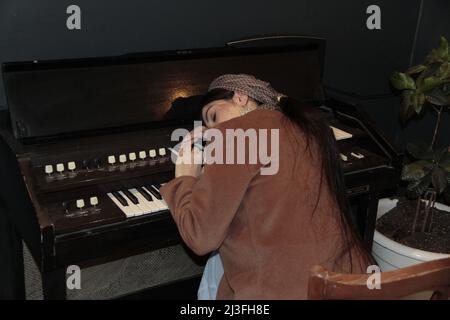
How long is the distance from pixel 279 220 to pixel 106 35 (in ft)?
3.82

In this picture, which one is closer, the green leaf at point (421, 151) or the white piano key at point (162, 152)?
the white piano key at point (162, 152)

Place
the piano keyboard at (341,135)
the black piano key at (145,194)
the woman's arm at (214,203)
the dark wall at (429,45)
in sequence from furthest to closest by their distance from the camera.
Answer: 1. the dark wall at (429,45)
2. the piano keyboard at (341,135)
3. the black piano key at (145,194)
4. the woman's arm at (214,203)

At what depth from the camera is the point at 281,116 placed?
138 cm

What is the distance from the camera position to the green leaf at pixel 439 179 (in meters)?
2.29

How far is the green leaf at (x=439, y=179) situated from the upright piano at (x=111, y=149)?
21 cm

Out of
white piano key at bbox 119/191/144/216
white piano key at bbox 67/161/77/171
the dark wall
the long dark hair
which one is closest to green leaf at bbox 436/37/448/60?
the dark wall

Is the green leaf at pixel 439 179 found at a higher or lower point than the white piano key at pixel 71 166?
lower

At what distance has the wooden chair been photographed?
3.73 feet

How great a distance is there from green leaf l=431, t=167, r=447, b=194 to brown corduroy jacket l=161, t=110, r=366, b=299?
104cm

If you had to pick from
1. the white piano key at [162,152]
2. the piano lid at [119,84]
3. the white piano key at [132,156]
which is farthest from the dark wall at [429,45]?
the white piano key at [132,156]

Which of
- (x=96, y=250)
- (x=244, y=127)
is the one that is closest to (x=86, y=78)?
(x=96, y=250)

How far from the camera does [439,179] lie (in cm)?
229

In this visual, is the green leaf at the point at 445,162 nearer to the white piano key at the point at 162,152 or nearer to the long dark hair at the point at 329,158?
the long dark hair at the point at 329,158
